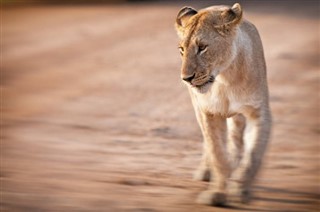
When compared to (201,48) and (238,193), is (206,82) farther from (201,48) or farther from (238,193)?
(238,193)

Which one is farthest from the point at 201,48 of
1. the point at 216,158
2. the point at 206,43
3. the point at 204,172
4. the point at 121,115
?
the point at 121,115

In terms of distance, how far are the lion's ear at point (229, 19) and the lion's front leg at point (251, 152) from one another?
487mm

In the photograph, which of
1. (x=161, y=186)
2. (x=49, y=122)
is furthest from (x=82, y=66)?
(x=161, y=186)

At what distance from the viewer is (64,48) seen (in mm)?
10445

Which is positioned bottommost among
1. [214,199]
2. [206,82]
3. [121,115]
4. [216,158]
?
[214,199]

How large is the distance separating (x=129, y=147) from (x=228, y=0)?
8.70 m

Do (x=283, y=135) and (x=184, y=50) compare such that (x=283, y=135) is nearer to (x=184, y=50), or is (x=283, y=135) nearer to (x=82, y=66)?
(x=184, y=50)

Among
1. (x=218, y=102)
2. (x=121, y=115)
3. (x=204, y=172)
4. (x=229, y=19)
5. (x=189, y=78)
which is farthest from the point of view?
(x=121, y=115)

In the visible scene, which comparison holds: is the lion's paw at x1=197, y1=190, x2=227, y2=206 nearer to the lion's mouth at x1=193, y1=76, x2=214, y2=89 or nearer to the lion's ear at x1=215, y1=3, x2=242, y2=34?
the lion's mouth at x1=193, y1=76, x2=214, y2=89

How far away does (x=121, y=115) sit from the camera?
23.7 ft

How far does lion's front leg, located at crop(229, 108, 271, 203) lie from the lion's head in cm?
39

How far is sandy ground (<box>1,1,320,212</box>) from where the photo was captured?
4816 millimetres

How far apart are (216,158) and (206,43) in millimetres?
643

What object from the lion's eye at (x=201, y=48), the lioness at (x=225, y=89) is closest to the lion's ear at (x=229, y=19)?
the lioness at (x=225, y=89)
